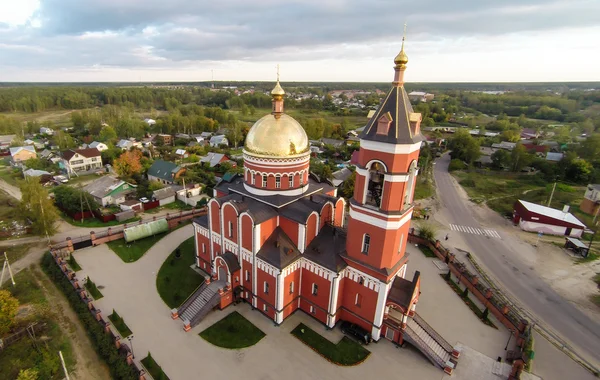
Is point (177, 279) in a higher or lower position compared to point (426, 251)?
lower

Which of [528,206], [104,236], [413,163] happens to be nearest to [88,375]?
[104,236]

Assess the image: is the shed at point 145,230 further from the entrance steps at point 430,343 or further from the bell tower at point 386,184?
the entrance steps at point 430,343

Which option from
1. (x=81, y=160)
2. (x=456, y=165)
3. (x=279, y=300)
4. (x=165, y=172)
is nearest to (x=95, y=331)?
(x=279, y=300)

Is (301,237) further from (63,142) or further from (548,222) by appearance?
(63,142)

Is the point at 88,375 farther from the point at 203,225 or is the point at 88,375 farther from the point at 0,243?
the point at 0,243

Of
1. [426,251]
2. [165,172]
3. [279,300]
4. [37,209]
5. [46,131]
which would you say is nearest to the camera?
A: [279,300]

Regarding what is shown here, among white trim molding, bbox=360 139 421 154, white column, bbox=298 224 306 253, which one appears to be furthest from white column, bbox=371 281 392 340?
white trim molding, bbox=360 139 421 154
